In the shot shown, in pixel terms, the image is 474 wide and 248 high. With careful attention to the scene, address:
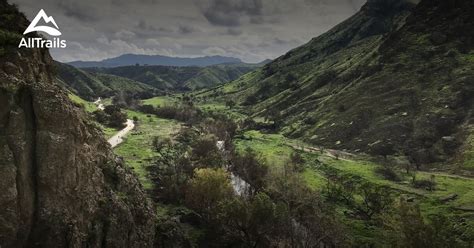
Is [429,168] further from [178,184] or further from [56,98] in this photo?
[56,98]

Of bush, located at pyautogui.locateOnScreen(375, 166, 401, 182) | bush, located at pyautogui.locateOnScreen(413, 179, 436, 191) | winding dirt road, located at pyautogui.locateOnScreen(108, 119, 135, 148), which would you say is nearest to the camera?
bush, located at pyautogui.locateOnScreen(413, 179, 436, 191)

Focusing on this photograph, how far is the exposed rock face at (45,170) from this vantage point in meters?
47.3

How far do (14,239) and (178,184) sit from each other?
58.0 meters

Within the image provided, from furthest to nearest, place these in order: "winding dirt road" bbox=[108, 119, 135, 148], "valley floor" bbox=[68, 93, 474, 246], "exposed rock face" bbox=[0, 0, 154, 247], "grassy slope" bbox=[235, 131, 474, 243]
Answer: "winding dirt road" bbox=[108, 119, 135, 148] → "valley floor" bbox=[68, 93, 474, 246] → "grassy slope" bbox=[235, 131, 474, 243] → "exposed rock face" bbox=[0, 0, 154, 247]

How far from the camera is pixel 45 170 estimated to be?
5047 centimetres

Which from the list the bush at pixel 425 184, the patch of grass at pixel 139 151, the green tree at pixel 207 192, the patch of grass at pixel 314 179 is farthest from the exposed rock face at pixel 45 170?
the bush at pixel 425 184

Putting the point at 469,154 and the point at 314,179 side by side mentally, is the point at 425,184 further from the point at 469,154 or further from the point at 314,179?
the point at 314,179

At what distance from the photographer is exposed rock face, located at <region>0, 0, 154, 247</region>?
47.3 meters

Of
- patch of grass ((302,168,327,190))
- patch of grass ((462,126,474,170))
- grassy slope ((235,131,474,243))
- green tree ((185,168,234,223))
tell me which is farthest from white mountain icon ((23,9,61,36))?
patch of grass ((462,126,474,170))

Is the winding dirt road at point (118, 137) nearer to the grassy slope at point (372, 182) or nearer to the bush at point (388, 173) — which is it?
the grassy slope at point (372, 182)

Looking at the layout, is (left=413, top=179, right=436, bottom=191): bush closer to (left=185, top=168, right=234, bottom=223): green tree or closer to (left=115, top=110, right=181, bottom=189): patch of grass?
(left=185, top=168, right=234, bottom=223): green tree

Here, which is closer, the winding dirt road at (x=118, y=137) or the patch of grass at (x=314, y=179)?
the patch of grass at (x=314, y=179)

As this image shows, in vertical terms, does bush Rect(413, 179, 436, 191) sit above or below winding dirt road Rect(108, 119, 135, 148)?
below

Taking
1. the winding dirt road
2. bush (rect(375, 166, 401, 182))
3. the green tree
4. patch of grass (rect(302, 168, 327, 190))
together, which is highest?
the winding dirt road
